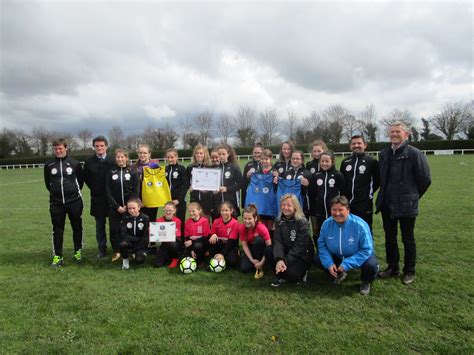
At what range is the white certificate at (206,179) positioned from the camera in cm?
649

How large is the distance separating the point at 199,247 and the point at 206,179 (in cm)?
139

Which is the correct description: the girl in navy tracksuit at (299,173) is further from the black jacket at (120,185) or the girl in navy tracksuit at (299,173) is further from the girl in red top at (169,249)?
the black jacket at (120,185)

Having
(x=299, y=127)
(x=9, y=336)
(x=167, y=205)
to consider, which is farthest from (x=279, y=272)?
(x=299, y=127)

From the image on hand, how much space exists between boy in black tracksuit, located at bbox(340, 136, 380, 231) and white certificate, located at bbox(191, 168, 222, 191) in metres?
2.45

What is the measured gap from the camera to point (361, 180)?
5.27m

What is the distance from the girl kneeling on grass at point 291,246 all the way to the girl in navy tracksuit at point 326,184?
63cm

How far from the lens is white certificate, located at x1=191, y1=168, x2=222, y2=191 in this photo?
6.49 m

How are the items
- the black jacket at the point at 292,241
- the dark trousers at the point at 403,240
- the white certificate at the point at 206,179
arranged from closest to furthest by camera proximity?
the dark trousers at the point at 403,240, the black jacket at the point at 292,241, the white certificate at the point at 206,179

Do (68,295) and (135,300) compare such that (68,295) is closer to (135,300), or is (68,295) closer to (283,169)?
(135,300)

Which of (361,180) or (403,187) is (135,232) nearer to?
(361,180)

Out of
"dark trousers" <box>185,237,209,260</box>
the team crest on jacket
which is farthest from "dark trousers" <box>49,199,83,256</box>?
the team crest on jacket

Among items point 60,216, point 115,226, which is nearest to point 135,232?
point 115,226

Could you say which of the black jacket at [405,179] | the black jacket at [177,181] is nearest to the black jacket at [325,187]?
the black jacket at [405,179]

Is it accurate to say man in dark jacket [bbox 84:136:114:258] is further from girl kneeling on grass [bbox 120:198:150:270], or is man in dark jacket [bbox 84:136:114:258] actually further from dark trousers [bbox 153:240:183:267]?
dark trousers [bbox 153:240:183:267]
